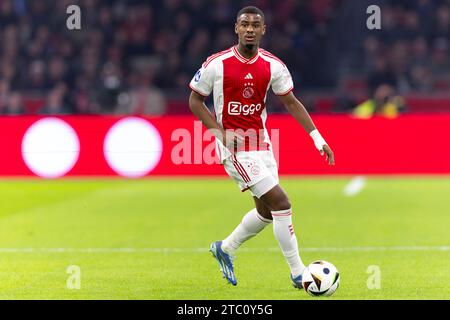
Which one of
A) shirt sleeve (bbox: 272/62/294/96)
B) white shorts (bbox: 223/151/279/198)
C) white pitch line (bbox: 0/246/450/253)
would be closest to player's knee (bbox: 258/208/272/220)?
white shorts (bbox: 223/151/279/198)

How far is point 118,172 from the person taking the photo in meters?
17.0

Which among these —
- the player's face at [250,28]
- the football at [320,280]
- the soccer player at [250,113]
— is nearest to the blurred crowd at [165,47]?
the soccer player at [250,113]

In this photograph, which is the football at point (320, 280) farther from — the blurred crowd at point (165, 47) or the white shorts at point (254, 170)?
the blurred crowd at point (165, 47)

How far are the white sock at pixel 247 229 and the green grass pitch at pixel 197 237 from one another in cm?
28

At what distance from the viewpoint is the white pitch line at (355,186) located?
1538cm

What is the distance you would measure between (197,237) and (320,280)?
12.0ft

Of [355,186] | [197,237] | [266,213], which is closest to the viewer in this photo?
[266,213]

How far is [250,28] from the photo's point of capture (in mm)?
7469

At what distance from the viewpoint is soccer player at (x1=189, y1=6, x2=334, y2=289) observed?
750cm

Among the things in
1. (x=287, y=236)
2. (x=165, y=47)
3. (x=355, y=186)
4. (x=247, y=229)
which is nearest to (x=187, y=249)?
(x=247, y=229)

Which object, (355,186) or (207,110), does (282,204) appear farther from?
(355,186)
